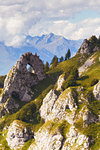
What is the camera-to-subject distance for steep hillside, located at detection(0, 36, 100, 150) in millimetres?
62250

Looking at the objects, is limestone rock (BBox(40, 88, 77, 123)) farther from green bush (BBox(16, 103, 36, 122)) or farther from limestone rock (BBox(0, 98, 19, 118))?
limestone rock (BBox(0, 98, 19, 118))

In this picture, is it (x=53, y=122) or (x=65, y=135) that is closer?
(x=65, y=135)

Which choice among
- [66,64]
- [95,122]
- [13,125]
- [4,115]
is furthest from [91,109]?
[66,64]

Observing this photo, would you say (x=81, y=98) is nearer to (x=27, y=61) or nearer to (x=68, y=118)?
(x=68, y=118)

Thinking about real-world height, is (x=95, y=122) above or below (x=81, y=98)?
below

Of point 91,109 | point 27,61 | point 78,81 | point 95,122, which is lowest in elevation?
point 95,122

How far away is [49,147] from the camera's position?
6456 cm

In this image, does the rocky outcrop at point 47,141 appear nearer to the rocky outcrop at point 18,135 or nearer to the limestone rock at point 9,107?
the rocky outcrop at point 18,135

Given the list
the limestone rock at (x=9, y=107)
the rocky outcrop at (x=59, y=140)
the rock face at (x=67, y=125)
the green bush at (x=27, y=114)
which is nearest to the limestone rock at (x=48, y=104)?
the rock face at (x=67, y=125)

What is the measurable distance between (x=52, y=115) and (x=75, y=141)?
18578mm

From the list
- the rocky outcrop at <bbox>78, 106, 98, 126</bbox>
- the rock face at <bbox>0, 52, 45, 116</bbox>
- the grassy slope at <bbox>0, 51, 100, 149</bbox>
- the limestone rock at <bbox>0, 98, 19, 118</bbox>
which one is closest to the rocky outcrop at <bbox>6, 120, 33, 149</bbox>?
the grassy slope at <bbox>0, 51, 100, 149</bbox>

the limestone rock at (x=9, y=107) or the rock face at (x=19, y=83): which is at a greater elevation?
the rock face at (x=19, y=83)

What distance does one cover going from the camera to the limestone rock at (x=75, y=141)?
57100mm

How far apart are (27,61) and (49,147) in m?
72.5
